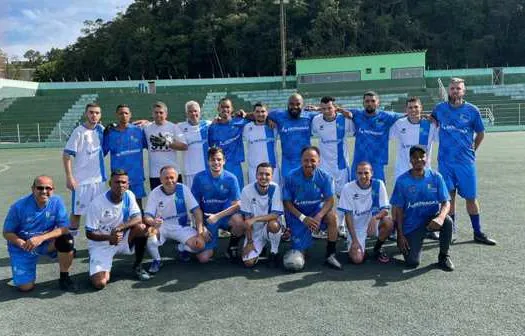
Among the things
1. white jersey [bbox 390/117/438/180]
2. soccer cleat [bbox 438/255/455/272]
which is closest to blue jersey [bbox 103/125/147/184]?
white jersey [bbox 390/117/438/180]

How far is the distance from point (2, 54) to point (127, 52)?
16.0 meters

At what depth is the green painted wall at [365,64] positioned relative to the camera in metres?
36.4

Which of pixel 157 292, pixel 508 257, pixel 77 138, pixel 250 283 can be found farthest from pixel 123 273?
pixel 508 257

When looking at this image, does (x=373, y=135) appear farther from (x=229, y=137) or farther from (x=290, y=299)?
(x=290, y=299)

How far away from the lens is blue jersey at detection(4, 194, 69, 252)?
15.3 feet

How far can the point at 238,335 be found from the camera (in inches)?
138

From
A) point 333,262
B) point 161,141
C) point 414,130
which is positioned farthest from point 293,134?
point 333,262

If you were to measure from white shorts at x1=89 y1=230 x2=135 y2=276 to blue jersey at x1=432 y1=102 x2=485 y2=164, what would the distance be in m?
3.92

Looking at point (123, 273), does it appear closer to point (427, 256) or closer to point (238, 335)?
point (238, 335)

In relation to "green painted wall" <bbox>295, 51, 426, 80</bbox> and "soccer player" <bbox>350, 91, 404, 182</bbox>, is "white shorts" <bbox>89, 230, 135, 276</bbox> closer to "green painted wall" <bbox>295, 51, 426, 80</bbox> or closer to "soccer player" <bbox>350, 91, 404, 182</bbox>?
"soccer player" <bbox>350, 91, 404, 182</bbox>

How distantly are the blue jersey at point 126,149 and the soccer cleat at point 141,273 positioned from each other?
1.56m

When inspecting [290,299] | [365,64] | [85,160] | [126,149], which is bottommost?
[290,299]

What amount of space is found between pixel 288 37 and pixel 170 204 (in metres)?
50.3

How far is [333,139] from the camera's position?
256 inches
